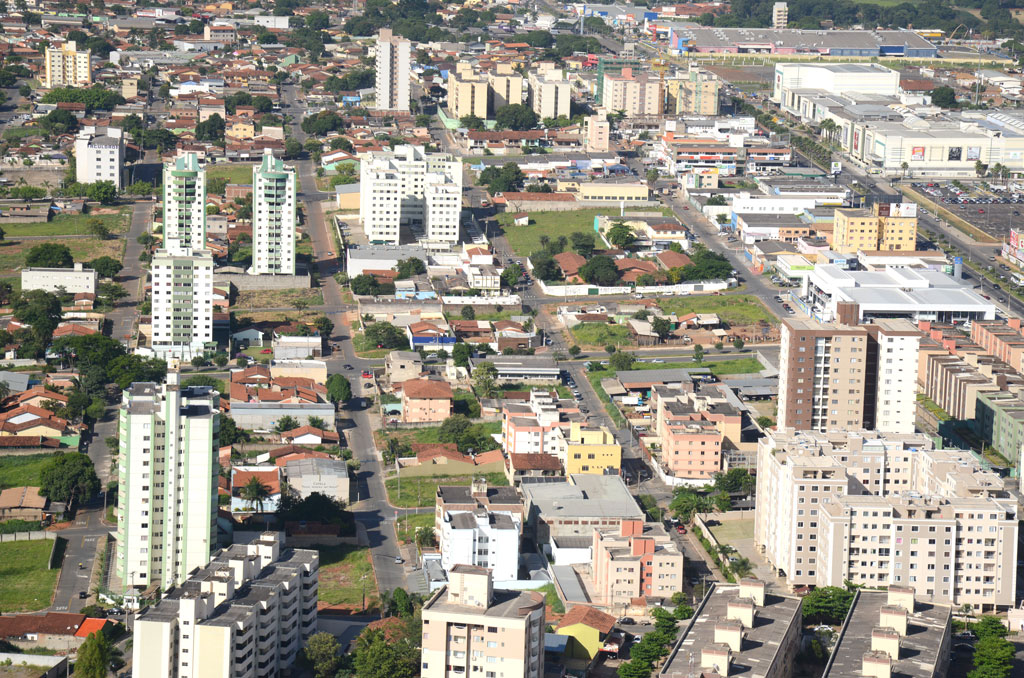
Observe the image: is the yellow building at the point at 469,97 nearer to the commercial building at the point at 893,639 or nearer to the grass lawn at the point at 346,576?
the grass lawn at the point at 346,576

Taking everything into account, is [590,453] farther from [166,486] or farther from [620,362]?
[166,486]

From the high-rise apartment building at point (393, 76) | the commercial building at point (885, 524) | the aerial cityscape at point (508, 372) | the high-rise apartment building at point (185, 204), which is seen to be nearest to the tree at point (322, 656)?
the aerial cityscape at point (508, 372)

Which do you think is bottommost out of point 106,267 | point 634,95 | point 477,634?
point 477,634

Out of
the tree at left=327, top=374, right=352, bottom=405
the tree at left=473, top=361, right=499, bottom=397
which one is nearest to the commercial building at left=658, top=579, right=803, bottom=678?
the tree at left=473, top=361, right=499, bottom=397

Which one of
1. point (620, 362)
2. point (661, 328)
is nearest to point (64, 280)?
point (620, 362)

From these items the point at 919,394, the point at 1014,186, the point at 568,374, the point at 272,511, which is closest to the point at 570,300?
the point at 568,374
